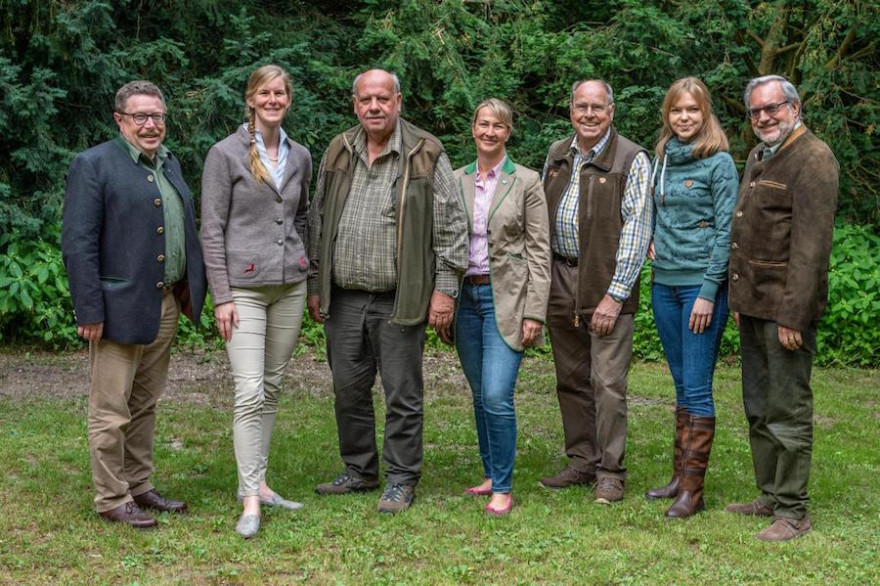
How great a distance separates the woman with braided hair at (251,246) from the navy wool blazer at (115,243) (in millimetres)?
254

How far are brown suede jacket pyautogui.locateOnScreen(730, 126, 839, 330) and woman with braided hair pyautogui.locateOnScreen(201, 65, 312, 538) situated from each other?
2.07 m

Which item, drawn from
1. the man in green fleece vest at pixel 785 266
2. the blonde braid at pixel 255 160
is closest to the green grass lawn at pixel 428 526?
the man in green fleece vest at pixel 785 266

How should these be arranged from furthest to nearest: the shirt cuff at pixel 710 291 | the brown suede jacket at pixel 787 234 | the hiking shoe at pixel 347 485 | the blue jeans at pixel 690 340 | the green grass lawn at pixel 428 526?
the hiking shoe at pixel 347 485 → the blue jeans at pixel 690 340 → the shirt cuff at pixel 710 291 → the brown suede jacket at pixel 787 234 → the green grass lawn at pixel 428 526

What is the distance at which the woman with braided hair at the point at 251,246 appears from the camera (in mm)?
4711

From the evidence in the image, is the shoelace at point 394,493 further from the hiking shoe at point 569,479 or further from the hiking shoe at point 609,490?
the hiking shoe at point 609,490

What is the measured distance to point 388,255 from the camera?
16.3 feet

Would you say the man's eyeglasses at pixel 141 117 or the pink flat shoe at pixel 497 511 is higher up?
the man's eyeglasses at pixel 141 117

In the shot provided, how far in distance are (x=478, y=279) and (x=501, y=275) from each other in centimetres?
12

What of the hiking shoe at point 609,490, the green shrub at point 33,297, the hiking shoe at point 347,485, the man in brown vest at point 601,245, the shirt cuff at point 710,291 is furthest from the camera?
the green shrub at point 33,297

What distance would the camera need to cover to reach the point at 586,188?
512 cm

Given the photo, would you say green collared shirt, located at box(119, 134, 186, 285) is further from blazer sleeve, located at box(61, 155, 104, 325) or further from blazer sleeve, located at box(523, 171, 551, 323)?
blazer sleeve, located at box(523, 171, 551, 323)

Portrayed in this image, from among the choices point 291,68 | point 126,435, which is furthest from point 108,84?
point 126,435

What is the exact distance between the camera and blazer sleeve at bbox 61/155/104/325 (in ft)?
14.8

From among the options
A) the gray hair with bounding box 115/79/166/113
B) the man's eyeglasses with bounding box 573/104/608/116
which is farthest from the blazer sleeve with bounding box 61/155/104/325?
the man's eyeglasses with bounding box 573/104/608/116
